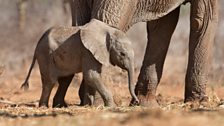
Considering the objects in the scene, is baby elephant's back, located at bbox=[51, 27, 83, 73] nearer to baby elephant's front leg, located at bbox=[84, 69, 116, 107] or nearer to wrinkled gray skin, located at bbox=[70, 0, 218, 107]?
baby elephant's front leg, located at bbox=[84, 69, 116, 107]

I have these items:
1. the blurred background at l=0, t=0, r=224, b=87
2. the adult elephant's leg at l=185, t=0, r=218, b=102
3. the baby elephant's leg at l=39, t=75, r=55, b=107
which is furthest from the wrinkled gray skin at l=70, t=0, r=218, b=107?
the blurred background at l=0, t=0, r=224, b=87

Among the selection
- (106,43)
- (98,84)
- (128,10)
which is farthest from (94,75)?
(128,10)

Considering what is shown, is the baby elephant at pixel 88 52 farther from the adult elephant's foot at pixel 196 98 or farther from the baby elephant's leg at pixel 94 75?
the adult elephant's foot at pixel 196 98

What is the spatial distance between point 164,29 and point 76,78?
432cm

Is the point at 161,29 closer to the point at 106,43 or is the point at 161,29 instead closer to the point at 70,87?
the point at 106,43

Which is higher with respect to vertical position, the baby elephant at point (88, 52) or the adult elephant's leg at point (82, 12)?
the adult elephant's leg at point (82, 12)

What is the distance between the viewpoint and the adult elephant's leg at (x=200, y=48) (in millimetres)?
9539

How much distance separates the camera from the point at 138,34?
2138 centimetres

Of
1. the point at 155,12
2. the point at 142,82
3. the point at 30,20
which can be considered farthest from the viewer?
the point at 30,20

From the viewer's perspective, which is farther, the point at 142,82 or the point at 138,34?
the point at 138,34

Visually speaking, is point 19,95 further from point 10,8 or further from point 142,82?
point 10,8

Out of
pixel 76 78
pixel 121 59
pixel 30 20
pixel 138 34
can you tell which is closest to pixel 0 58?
pixel 30 20

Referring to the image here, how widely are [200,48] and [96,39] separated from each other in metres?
2.00

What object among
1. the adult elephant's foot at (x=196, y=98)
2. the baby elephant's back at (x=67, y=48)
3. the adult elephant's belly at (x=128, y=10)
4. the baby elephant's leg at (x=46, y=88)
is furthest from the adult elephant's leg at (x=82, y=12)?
the adult elephant's foot at (x=196, y=98)
